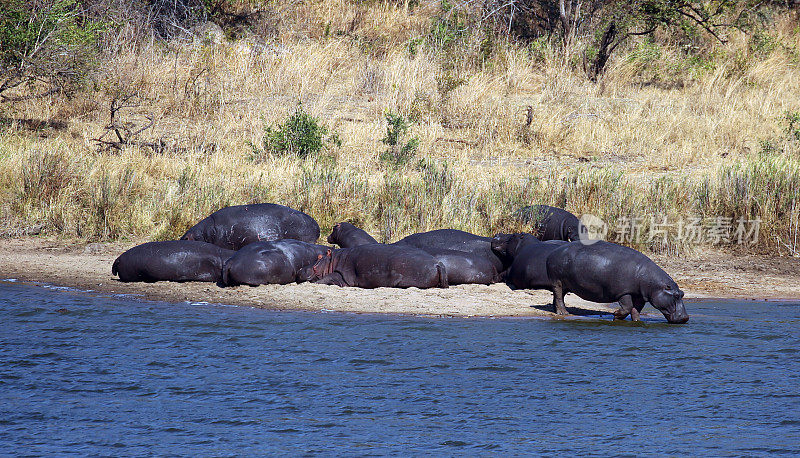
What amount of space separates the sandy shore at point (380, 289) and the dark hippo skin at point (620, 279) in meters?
0.55

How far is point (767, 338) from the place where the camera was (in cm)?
852

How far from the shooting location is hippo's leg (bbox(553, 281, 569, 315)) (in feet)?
30.6

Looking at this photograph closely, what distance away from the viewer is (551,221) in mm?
12359

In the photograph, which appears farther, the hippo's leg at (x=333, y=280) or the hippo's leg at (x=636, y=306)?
the hippo's leg at (x=333, y=280)

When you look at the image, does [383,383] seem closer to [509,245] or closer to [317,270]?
[317,270]

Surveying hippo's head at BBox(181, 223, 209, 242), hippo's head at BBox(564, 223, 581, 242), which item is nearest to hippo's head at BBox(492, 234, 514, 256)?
hippo's head at BBox(564, 223, 581, 242)

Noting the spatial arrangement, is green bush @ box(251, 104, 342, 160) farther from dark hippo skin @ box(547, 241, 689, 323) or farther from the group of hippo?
dark hippo skin @ box(547, 241, 689, 323)

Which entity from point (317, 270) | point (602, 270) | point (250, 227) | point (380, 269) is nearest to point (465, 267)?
point (380, 269)

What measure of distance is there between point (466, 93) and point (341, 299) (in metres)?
9.76

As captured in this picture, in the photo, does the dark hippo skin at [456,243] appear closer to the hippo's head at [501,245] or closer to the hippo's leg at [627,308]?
the hippo's head at [501,245]

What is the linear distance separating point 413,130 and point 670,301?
9.28m

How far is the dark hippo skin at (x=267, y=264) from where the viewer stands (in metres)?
10.1

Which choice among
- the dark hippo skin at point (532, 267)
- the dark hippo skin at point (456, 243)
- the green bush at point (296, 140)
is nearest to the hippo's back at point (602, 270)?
the dark hippo skin at point (532, 267)

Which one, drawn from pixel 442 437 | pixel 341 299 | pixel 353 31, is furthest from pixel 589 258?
pixel 353 31
